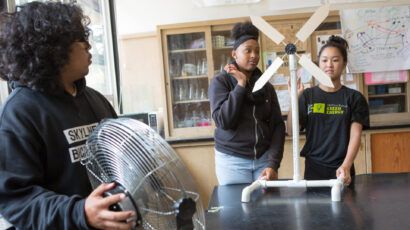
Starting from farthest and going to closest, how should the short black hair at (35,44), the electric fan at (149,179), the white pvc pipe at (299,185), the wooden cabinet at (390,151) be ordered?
the wooden cabinet at (390,151)
the white pvc pipe at (299,185)
the short black hair at (35,44)
the electric fan at (149,179)

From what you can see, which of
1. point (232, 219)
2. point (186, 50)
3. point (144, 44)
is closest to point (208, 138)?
point (186, 50)

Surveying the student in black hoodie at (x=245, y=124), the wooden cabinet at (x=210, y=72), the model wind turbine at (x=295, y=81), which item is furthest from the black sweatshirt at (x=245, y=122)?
the wooden cabinet at (x=210, y=72)

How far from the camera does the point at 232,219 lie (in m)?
1.19

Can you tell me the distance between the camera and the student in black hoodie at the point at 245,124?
1.63m

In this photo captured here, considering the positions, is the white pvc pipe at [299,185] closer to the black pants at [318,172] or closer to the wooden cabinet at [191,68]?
the black pants at [318,172]

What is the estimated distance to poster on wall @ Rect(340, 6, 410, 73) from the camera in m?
2.92

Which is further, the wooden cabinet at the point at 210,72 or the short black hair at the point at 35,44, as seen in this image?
the wooden cabinet at the point at 210,72

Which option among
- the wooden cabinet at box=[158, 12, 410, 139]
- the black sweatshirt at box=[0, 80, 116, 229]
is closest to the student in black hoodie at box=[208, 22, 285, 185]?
the black sweatshirt at box=[0, 80, 116, 229]

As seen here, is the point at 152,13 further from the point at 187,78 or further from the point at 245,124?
the point at 245,124

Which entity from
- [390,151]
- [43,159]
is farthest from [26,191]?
[390,151]

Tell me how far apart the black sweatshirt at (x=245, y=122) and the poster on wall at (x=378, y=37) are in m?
1.59

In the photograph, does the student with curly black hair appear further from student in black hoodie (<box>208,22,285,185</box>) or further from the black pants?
student in black hoodie (<box>208,22,285,185</box>)

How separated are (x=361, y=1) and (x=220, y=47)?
1.20 m

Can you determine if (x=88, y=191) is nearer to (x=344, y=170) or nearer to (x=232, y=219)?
(x=232, y=219)
